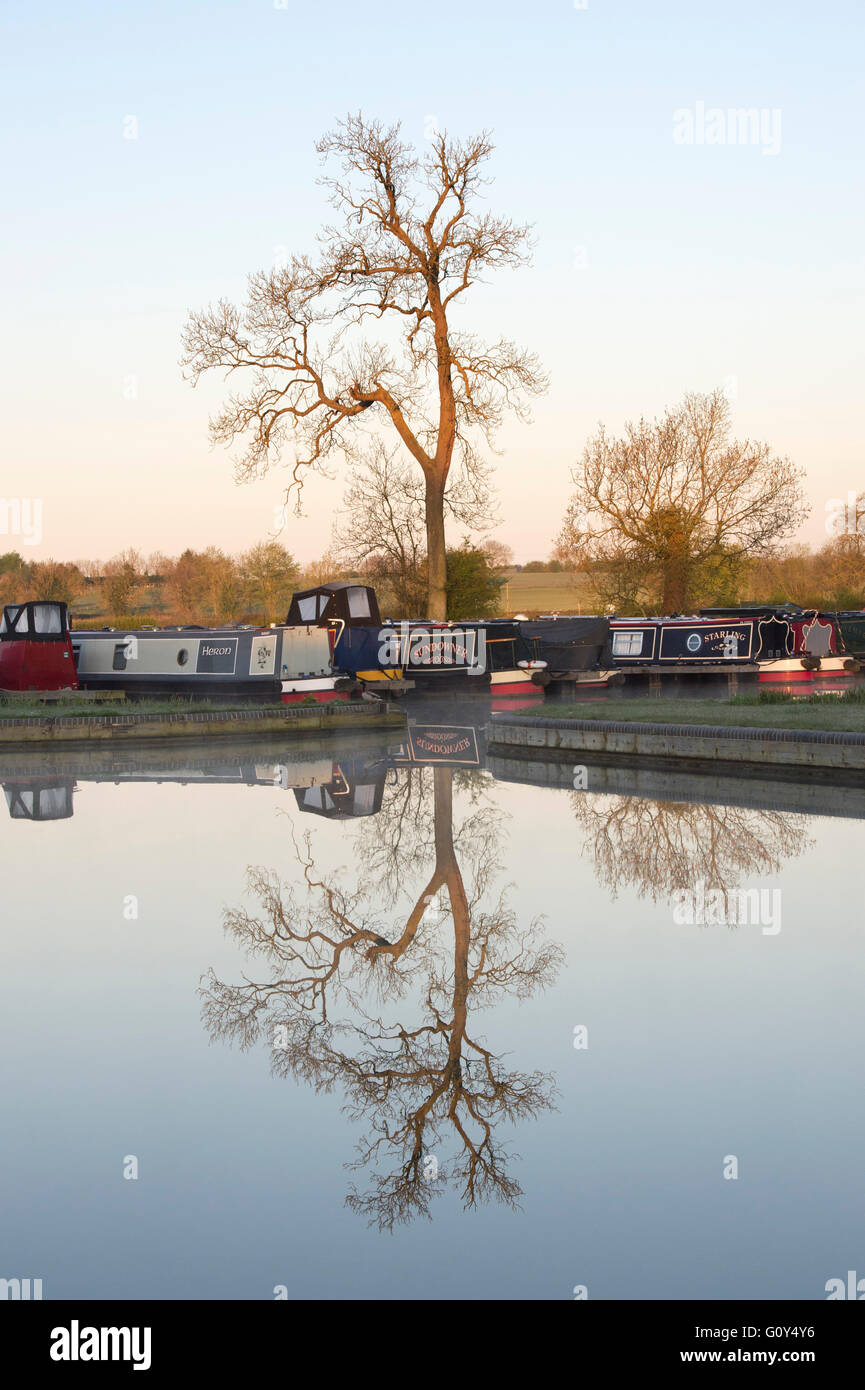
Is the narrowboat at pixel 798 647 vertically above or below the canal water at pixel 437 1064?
above

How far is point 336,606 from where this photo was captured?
26.0 m

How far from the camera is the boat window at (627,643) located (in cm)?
2888

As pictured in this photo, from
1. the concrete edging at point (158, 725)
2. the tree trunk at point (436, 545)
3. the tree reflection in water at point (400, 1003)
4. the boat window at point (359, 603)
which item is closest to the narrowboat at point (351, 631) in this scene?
the boat window at point (359, 603)

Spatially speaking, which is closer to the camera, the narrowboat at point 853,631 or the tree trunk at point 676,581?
the narrowboat at point 853,631

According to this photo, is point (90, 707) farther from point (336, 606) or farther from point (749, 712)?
point (749, 712)

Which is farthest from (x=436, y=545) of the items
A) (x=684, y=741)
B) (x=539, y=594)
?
(x=539, y=594)

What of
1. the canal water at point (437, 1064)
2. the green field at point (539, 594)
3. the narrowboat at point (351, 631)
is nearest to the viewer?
the canal water at point (437, 1064)

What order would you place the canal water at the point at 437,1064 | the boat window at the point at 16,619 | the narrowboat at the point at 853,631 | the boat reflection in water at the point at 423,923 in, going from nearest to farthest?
the canal water at the point at 437,1064
the boat reflection in water at the point at 423,923
the boat window at the point at 16,619
the narrowboat at the point at 853,631

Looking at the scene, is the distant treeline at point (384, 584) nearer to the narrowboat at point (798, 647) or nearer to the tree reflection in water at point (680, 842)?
the narrowboat at point (798, 647)

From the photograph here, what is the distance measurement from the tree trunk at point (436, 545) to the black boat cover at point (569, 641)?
4.30 metres

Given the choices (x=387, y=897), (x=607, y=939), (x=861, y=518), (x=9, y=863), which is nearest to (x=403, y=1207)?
(x=607, y=939)

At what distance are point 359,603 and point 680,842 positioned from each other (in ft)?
58.1
